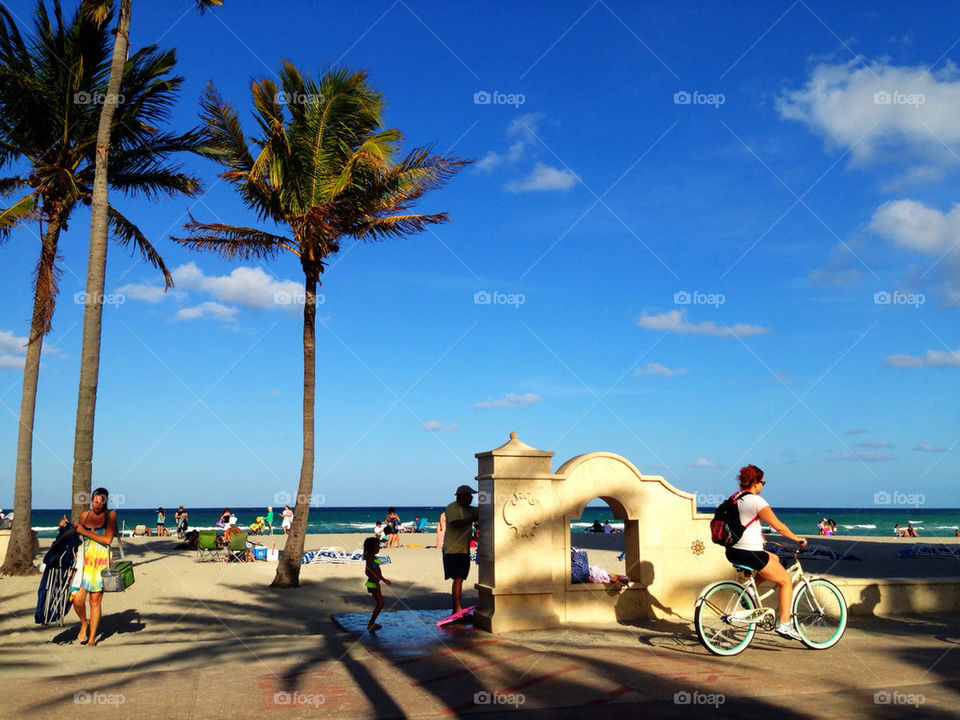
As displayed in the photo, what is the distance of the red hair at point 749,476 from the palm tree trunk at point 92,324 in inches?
378

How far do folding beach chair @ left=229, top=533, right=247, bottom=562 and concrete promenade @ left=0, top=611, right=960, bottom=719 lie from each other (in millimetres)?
12953

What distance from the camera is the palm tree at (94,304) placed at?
12.4m

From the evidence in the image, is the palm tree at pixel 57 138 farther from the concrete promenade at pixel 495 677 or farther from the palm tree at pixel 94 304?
the concrete promenade at pixel 495 677

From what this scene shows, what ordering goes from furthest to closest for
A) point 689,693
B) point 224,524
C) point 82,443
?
point 224,524, point 82,443, point 689,693

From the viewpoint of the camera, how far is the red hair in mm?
8055

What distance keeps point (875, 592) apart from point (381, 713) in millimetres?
7950

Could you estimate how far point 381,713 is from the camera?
19.2 feet

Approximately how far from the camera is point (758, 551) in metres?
7.90

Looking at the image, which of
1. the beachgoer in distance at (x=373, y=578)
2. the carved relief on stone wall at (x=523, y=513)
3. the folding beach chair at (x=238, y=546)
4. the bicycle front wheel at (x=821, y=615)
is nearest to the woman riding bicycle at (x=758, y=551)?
the bicycle front wheel at (x=821, y=615)

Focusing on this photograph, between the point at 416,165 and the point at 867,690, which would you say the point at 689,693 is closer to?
the point at 867,690

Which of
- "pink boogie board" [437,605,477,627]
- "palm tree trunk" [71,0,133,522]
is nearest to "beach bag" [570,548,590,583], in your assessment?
"pink boogie board" [437,605,477,627]

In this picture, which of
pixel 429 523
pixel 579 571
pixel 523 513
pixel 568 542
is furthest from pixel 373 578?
pixel 429 523

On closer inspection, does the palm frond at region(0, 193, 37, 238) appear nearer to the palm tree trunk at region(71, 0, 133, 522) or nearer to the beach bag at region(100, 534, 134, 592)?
the palm tree trunk at region(71, 0, 133, 522)

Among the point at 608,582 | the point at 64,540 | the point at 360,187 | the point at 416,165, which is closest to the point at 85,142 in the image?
the point at 360,187
